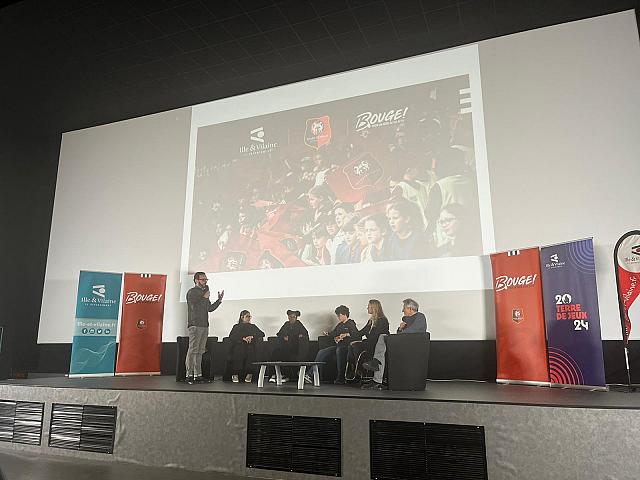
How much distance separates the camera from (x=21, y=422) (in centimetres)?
436

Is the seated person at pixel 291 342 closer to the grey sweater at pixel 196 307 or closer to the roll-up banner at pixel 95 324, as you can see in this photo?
the grey sweater at pixel 196 307

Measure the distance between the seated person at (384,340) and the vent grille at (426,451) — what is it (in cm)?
98

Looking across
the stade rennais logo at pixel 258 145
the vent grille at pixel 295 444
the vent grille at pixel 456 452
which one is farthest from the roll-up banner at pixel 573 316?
the stade rennais logo at pixel 258 145

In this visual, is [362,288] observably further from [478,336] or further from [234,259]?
[234,259]

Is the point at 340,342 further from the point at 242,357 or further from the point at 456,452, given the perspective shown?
the point at 456,452

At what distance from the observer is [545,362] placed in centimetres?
445

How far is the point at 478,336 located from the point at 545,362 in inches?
28.6

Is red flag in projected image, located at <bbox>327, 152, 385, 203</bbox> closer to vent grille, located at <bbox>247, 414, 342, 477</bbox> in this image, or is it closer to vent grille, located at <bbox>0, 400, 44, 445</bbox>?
vent grille, located at <bbox>247, 414, 342, 477</bbox>

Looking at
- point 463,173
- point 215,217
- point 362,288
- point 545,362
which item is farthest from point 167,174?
point 545,362

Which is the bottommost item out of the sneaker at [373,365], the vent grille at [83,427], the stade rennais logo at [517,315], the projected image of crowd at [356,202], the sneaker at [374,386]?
the vent grille at [83,427]

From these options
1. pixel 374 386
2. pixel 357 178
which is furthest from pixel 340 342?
pixel 357 178

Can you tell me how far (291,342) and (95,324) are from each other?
8.08 feet

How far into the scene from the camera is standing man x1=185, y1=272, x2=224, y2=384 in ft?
16.5

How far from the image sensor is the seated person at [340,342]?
4918mm
